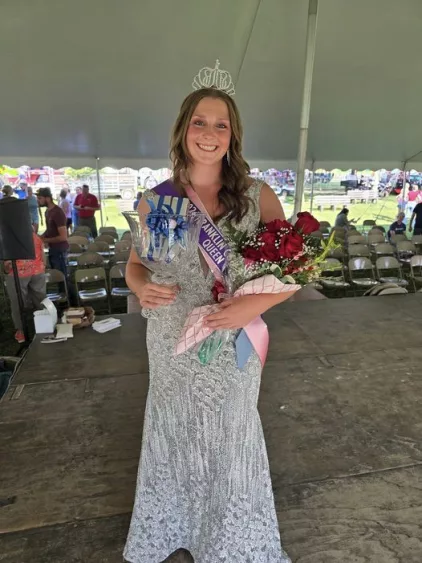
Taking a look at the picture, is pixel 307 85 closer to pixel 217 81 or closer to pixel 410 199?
pixel 217 81

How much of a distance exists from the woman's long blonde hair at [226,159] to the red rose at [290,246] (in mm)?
271

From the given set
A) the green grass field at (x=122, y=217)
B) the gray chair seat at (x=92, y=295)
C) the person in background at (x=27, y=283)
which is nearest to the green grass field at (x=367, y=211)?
the green grass field at (x=122, y=217)

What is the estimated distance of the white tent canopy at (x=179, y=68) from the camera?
550cm

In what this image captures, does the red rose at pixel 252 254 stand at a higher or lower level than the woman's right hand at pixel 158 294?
higher

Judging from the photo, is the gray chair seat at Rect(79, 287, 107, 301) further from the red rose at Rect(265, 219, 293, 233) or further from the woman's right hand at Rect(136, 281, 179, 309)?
the red rose at Rect(265, 219, 293, 233)

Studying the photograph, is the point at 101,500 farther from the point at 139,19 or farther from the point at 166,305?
the point at 139,19

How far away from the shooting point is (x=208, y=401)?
1382 millimetres

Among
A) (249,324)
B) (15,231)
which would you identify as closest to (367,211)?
(15,231)

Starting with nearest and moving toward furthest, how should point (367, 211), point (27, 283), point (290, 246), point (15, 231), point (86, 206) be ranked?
1. point (290, 246)
2. point (15, 231)
3. point (27, 283)
4. point (86, 206)
5. point (367, 211)

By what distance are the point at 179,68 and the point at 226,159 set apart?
6087 mm

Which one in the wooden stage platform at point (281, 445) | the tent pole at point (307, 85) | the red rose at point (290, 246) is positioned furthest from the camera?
the tent pole at point (307, 85)

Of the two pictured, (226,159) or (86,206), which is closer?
(226,159)

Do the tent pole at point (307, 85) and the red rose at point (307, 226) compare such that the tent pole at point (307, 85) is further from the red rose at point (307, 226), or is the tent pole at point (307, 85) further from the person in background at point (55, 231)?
the red rose at point (307, 226)

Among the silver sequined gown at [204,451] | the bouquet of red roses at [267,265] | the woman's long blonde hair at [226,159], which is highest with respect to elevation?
the woman's long blonde hair at [226,159]
